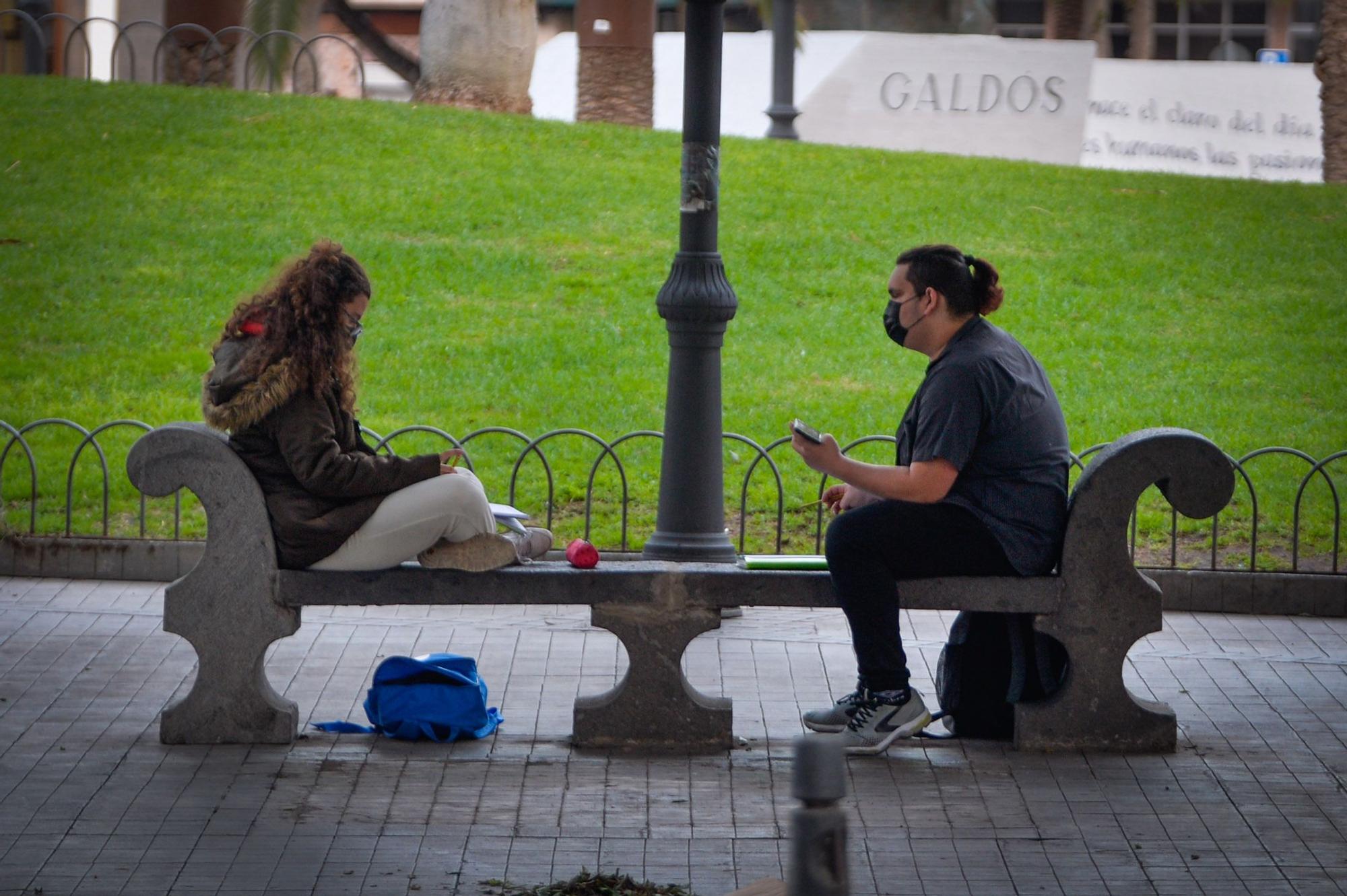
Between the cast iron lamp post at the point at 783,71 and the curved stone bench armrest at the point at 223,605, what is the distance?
11870 mm

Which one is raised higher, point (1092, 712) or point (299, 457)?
point (299, 457)

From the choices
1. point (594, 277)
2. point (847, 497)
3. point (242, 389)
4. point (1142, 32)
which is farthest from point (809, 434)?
point (1142, 32)

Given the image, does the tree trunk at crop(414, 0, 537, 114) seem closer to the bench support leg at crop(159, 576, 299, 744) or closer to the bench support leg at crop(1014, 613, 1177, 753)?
the bench support leg at crop(159, 576, 299, 744)

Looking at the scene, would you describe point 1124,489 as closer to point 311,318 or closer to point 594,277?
point 311,318

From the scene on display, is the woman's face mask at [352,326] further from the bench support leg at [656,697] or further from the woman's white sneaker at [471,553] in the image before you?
the bench support leg at [656,697]

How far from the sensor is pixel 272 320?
5539 millimetres

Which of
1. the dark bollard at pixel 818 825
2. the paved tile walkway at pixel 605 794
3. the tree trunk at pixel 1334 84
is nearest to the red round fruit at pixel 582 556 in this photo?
the paved tile walkway at pixel 605 794

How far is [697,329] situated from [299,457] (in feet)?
7.66

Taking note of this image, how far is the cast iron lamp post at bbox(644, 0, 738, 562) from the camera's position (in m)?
7.24

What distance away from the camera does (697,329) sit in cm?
734

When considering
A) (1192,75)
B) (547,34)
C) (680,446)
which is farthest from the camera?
(547,34)

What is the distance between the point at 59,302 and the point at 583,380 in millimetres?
3933

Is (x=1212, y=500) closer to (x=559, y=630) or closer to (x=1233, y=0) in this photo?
(x=559, y=630)

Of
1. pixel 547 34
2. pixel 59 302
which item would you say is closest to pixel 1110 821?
pixel 59 302
